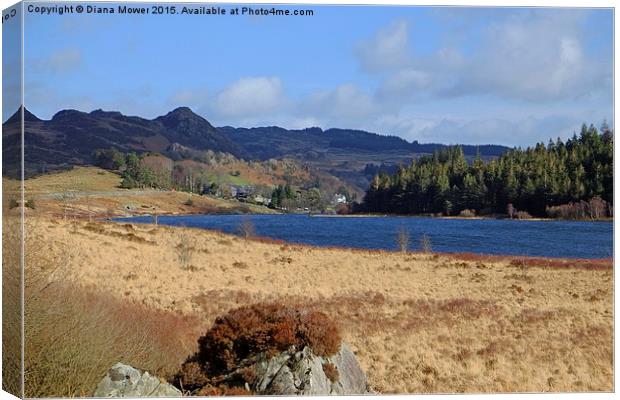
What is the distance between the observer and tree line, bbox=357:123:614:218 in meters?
9.03

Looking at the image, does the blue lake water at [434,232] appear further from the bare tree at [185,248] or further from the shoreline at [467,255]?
the bare tree at [185,248]

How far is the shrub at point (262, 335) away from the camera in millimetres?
8281

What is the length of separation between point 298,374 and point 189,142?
2.56 metres

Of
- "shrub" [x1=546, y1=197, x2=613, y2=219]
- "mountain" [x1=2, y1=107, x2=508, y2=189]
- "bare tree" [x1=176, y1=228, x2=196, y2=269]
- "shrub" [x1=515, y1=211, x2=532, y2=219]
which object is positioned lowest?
"bare tree" [x1=176, y1=228, x2=196, y2=269]

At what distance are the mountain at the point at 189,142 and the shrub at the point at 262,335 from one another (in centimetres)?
168

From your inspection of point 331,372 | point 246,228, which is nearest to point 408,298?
point 331,372

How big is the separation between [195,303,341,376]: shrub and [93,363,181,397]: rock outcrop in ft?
1.39

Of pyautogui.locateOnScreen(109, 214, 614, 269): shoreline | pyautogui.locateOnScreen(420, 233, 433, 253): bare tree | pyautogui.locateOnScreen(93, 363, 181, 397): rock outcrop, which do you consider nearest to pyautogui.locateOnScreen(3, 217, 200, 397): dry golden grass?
pyautogui.locateOnScreen(93, 363, 181, 397): rock outcrop

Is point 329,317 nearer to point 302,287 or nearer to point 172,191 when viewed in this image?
point 302,287

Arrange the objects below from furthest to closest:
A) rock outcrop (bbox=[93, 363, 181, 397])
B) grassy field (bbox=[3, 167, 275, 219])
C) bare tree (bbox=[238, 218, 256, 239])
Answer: bare tree (bbox=[238, 218, 256, 239]) < grassy field (bbox=[3, 167, 275, 219]) < rock outcrop (bbox=[93, 363, 181, 397])

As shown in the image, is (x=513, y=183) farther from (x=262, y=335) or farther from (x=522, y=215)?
(x=262, y=335)

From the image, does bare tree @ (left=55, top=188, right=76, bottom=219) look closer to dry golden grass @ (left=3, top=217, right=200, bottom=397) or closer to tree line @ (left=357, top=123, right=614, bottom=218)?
dry golden grass @ (left=3, top=217, right=200, bottom=397)

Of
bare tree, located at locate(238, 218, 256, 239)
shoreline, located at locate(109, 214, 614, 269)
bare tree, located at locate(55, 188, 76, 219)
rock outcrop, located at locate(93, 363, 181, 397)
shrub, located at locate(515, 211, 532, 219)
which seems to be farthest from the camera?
bare tree, located at locate(238, 218, 256, 239)

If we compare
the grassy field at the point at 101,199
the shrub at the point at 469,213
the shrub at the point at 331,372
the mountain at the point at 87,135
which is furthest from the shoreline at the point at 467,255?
the shrub at the point at 331,372
